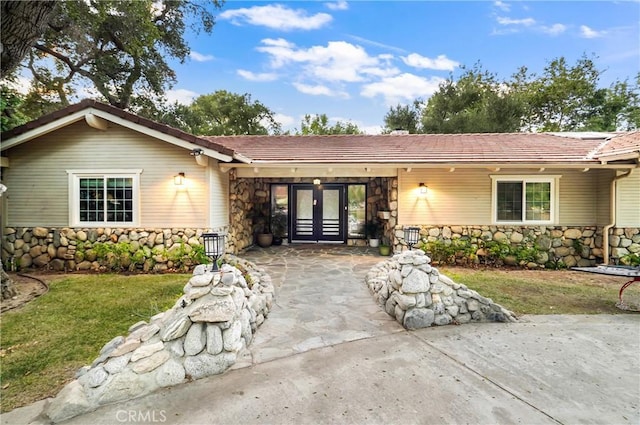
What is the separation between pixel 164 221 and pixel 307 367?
5655 mm

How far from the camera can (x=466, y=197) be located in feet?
26.5

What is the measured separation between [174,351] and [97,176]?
20.2 feet

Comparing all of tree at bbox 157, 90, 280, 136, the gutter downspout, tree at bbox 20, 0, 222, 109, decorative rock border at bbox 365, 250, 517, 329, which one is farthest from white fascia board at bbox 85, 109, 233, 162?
tree at bbox 157, 90, 280, 136

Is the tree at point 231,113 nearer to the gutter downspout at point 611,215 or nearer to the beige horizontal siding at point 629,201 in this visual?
the gutter downspout at point 611,215

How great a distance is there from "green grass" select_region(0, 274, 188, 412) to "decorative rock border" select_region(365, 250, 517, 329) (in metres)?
3.39

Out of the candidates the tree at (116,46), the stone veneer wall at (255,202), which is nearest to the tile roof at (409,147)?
the stone veneer wall at (255,202)

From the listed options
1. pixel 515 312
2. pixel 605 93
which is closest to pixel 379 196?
pixel 515 312

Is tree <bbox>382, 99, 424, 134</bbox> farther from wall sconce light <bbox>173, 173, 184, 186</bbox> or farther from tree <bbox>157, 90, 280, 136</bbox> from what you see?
wall sconce light <bbox>173, 173, 184, 186</bbox>

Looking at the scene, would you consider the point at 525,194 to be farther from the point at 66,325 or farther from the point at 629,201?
the point at 66,325

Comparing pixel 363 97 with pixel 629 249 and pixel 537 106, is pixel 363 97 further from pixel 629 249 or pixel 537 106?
pixel 629 249

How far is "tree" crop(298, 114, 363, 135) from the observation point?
2425 cm

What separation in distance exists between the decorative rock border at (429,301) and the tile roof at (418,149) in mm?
3942
